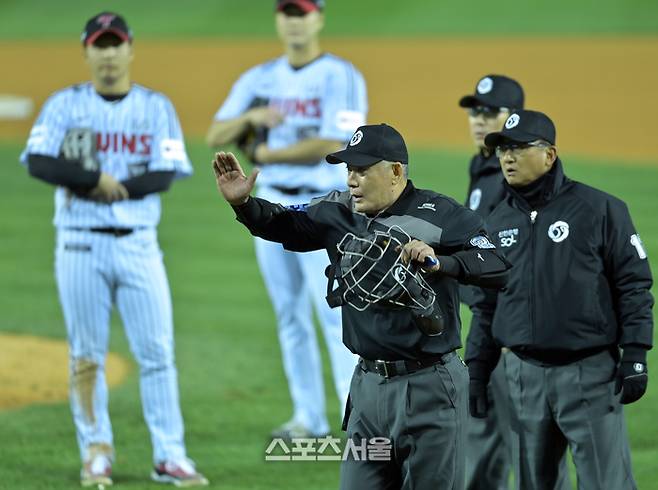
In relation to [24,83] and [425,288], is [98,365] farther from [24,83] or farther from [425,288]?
[24,83]

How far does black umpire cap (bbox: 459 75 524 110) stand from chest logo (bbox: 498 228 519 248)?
1.12 meters

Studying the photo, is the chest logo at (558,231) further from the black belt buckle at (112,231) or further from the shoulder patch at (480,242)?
the black belt buckle at (112,231)

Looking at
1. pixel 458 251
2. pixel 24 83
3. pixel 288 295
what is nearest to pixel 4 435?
pixel 288 295

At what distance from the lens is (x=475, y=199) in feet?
20.4

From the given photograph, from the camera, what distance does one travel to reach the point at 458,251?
4.66m

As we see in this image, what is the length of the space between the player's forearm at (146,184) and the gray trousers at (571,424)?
216 centimetres

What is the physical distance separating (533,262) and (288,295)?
97.2 inches

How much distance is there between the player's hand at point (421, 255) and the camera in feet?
14.2

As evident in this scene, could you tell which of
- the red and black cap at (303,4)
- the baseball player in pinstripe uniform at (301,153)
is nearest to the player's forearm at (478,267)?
the baseball player in pinstripe uniform at (301,153)

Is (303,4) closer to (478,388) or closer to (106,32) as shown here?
(106,32)

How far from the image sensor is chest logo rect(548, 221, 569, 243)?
5.29 meters

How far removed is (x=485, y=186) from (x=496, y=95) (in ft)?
1.71

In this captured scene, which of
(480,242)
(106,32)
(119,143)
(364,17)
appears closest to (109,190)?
(119,143)

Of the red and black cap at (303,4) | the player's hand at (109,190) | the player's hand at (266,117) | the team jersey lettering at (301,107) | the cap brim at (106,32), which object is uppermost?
the red and black cap at (303,4)
